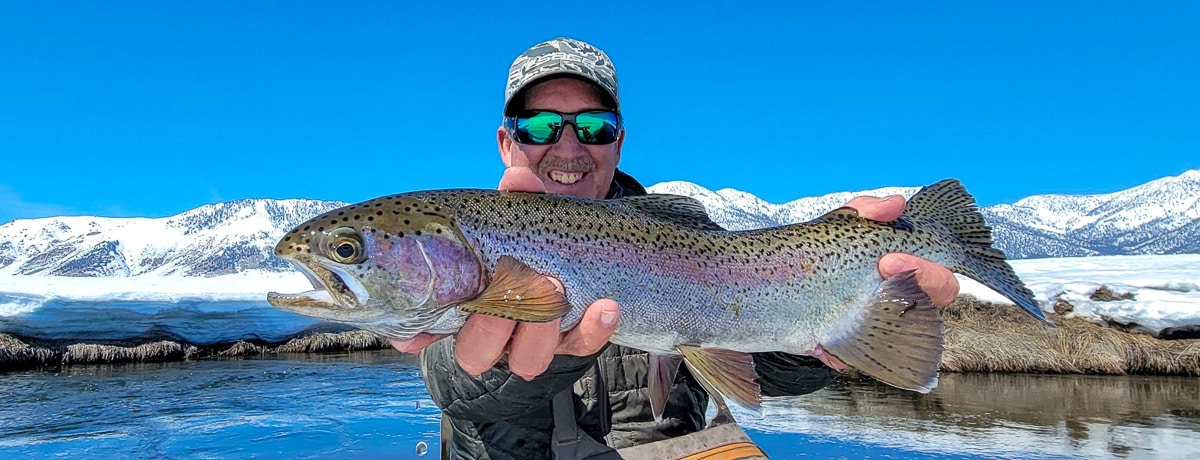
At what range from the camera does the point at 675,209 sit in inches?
135

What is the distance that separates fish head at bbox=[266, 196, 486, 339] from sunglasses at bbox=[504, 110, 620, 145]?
2139mm

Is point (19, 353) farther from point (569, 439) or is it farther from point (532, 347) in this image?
point (532, 347)

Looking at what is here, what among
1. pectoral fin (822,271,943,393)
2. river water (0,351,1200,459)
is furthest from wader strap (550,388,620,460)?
river water (0,351,1200,459)

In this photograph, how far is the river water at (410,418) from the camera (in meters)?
9.64

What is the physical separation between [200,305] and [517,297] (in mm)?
19849

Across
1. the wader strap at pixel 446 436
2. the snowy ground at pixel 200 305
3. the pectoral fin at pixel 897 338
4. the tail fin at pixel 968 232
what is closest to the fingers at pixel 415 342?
the wader strap at pixel 446 436

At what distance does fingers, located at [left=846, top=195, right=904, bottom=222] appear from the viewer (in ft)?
11.7

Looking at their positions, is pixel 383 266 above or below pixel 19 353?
above

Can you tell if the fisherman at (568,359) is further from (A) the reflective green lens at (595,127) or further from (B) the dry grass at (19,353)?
(B) the dry grass at (19,353)

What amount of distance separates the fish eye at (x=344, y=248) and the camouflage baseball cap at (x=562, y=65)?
235 cm

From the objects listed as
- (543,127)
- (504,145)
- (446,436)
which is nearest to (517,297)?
(446,436)

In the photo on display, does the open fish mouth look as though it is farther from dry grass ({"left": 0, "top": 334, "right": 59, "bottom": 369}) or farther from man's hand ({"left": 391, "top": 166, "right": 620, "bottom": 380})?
dry grass ({"left": 0, "top": 334, "right": 59, "bottom": 369})

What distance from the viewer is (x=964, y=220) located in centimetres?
375

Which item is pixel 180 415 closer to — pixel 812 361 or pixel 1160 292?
pixel 812 361
